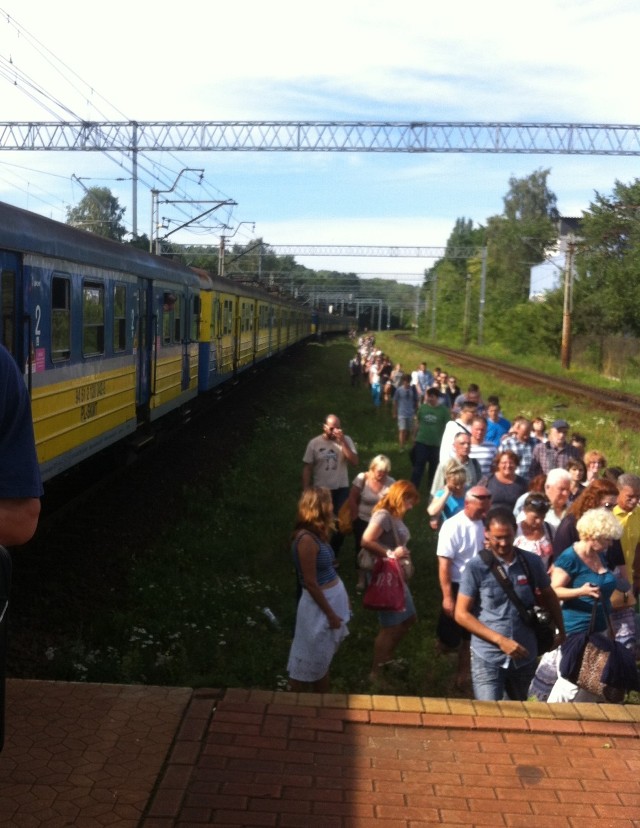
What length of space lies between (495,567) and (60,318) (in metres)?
5.43

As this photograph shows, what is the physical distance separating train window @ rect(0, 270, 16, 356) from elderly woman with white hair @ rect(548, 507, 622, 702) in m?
4.63

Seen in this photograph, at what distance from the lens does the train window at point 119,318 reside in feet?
40.7

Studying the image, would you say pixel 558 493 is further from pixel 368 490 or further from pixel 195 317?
pixel 195 317

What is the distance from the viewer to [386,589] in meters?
7.37

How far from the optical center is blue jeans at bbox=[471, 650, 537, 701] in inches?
242

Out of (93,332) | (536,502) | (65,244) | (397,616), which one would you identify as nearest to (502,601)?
(397,616)

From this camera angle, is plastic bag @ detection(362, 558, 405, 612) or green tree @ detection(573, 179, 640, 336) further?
green tree @ detection(573, 179, 640, 336)

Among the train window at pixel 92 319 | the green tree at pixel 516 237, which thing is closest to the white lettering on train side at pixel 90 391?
the train window at pixel 92 319

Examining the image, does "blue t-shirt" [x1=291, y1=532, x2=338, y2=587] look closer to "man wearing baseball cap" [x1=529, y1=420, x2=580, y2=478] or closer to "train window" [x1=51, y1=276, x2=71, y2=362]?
"train window" [x1=51, y1=276, x2=71, y2=362]

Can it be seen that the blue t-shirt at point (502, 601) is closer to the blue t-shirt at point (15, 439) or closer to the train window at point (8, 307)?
the blue t-shirt at point (15, 439)

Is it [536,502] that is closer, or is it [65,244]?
[536,502]

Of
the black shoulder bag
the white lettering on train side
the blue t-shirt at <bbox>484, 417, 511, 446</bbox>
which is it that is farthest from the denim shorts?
the blue t-shirt at <bbox>484, 417, 511, 446</bbox>

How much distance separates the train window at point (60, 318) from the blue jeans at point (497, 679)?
17.0ft

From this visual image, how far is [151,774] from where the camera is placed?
483cm
